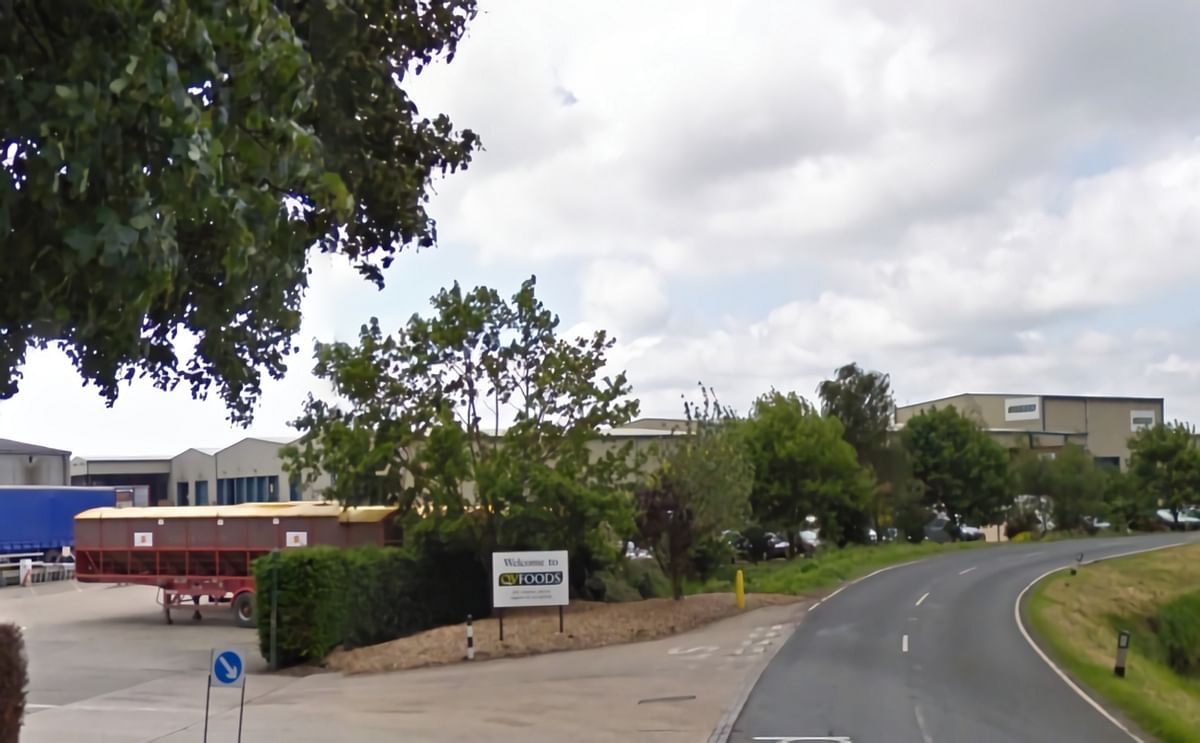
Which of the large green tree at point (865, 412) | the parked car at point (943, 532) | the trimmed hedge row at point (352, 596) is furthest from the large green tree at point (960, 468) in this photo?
the trimmed hedge row at point (352, 596)

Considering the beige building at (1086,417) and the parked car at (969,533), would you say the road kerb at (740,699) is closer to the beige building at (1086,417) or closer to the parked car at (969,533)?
the parked car at (969,533)

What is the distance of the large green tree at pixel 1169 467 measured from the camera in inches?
2990

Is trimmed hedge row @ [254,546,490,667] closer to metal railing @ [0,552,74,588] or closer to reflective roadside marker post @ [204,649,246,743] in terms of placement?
reflective roadside marker post @ [204,649,246,743]

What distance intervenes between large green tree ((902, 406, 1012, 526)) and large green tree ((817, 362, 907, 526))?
7.32 meters

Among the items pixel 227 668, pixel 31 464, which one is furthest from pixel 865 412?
pixel 227 668

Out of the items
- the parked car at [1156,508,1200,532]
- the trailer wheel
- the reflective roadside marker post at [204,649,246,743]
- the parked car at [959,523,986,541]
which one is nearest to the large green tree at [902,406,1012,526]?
the parked car at [959,523,986,541]

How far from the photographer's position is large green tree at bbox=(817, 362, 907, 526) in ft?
194

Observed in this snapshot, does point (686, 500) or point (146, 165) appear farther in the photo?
point (686, 500)

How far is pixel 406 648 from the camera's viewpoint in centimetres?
2480

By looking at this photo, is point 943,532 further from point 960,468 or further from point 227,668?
point 227,668

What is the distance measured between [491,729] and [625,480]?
46.2 ft

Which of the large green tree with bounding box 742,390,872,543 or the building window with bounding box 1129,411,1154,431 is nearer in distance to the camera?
the large green tree with bounding box 742,390,872,543

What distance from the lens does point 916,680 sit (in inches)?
819

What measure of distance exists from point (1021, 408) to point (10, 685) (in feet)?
366
